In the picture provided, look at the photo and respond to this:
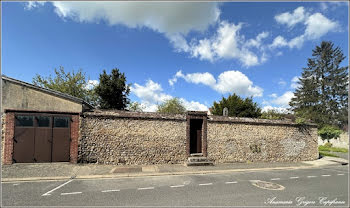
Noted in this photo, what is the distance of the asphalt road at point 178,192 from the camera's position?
16.5 ft

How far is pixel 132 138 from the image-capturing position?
10.2 m

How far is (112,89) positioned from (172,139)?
15.5 meters

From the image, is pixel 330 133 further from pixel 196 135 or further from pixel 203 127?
pixel 196 135

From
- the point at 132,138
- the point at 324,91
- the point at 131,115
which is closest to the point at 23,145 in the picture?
the point at 132,138

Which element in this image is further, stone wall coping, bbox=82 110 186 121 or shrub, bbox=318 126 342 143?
shrub, bbox=318 126 342 143

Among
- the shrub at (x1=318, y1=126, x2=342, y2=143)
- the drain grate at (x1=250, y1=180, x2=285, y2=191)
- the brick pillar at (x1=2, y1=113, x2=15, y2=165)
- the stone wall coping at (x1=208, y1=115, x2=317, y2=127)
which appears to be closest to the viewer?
the drain grate at (x1=250, y1=180, x2=285, y2=191)

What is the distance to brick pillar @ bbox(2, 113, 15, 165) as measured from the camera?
872 cm

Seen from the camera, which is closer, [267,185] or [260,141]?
[267,185]

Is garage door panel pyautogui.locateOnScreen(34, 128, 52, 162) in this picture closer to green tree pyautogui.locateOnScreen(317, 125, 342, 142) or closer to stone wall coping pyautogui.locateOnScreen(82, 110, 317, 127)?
stone wall coping pyautogui.locateOnScreen(82, 110, 317, 127)

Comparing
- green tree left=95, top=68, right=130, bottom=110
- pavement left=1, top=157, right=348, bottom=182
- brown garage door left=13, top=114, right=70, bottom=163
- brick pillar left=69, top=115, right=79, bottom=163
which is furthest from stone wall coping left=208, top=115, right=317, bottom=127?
green tree left=95, top=68, right=130, bottom=110

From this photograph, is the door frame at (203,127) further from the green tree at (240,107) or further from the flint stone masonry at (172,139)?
the green tree at (240,107)

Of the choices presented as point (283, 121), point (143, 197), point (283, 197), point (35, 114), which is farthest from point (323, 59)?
point (35, 114)

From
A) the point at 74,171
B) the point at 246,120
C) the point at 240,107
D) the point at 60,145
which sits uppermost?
the point at 240,107

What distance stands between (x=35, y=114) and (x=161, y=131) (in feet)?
25.2
